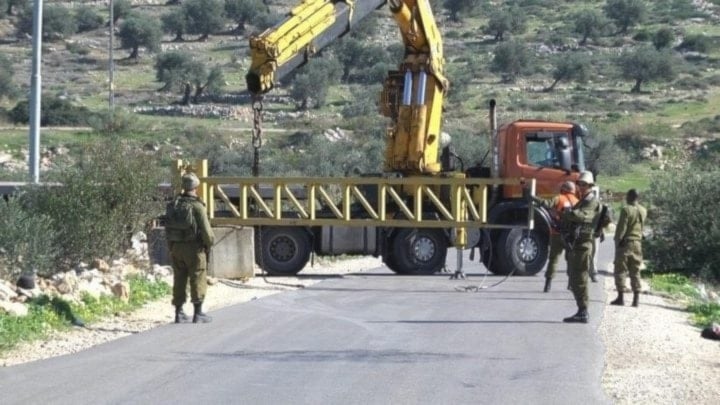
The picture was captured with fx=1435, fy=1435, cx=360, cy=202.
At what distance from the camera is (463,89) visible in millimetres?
80875

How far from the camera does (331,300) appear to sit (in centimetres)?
1991

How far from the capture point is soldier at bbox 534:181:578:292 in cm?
1939

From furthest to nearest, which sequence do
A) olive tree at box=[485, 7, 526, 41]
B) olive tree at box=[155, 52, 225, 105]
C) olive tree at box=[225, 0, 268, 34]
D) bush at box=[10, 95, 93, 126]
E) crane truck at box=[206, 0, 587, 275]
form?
olive tree at box=[225, 0, 268, 34]
olive tree at box=[485, 7, 526, 41]
olive tree at box=[155, 52, 225, 105]
bush at box=[10, 95, 93, 126]
crane truck at box=[206, 0, 587, 275]

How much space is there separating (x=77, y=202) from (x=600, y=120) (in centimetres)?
5398

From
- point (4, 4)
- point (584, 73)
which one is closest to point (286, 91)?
point (584, 73)

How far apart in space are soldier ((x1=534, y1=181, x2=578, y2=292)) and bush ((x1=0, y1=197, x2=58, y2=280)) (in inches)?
274

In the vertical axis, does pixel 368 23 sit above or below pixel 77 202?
above

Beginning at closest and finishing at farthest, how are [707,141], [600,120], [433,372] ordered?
[433,372], [707,141], [600,120]

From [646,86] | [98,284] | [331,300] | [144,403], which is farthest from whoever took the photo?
[646,86]

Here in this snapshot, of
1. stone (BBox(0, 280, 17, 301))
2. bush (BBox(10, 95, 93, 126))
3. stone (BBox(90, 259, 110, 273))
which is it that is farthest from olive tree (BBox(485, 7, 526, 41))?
stone (BBox(0, 280, 17, 301))

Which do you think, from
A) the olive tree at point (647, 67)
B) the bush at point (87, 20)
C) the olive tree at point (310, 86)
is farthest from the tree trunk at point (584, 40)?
the bush at point (87, 20)

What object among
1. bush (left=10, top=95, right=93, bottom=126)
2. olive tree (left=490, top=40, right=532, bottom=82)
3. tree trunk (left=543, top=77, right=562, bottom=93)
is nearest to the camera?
bush (left=10, top=95, right=93, bottom=126)

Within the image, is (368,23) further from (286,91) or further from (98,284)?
(98,284)

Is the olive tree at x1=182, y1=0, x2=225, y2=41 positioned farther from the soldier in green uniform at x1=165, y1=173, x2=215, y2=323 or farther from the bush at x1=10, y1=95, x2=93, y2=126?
the soldier in green uniform at x1=165, y1=173, x2=215, y2=323
